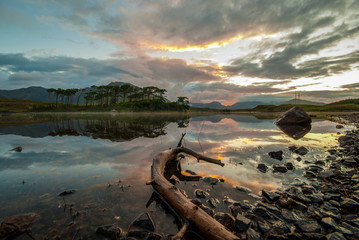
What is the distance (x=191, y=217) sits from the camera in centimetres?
380

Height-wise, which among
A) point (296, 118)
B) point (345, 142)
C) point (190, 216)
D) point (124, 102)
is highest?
point (124, 102)

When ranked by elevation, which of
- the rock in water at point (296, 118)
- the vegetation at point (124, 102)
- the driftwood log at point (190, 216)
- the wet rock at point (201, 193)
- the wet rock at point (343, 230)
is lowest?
the wet rock at point (201, 193)

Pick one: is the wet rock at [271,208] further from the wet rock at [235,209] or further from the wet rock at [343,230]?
the wet rock at [343,230]

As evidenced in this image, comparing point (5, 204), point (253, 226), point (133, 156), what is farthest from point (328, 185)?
point (5, 204)

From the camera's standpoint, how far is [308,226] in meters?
3.97

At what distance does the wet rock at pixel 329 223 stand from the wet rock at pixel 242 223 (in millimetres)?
1970

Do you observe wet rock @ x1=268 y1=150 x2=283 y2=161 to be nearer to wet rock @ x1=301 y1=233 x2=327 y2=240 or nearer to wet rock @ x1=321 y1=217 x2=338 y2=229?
wet rock @ x1=321 y1=217 x2=338 y2=229

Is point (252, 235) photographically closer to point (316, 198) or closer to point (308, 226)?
point (308, 226)

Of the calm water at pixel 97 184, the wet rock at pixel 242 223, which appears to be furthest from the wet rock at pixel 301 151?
the wet rock at pixel 242 223

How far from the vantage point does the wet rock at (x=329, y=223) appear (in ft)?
12.9

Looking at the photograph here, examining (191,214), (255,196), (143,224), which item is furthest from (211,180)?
(143,224)

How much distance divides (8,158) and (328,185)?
1697cm

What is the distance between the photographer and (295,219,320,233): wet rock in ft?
12.6

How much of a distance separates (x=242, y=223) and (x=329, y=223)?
226 centimetres
